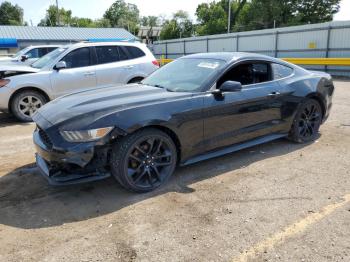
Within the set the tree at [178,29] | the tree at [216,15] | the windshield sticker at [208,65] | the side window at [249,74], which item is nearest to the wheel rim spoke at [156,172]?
the side window at [249,74]

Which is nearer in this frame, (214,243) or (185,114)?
(214,243)

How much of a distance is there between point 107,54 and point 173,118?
16.7ft

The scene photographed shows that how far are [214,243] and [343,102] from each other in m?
7.92

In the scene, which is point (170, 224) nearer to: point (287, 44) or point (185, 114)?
point (185, 114)

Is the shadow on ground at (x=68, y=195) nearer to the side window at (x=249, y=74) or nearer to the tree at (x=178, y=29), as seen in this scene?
the side window at (x=249, y=74)

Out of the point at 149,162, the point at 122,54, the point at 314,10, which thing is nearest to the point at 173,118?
the point at 149,162

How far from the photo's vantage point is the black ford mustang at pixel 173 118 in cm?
363

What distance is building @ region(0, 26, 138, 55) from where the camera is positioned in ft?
128

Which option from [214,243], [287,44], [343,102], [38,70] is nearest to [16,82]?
[38,70]

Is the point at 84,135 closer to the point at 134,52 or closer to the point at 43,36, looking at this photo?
the point at 134,52

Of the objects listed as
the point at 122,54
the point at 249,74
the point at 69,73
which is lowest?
the point at 69,73

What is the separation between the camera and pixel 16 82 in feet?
24.8

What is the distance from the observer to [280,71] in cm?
535

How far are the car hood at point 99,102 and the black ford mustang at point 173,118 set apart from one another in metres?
0.01
